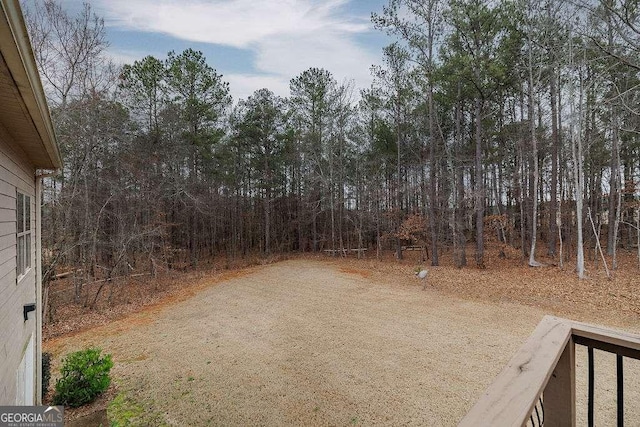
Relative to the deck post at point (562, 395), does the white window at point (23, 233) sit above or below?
above

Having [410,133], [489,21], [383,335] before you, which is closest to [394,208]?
[410,133]

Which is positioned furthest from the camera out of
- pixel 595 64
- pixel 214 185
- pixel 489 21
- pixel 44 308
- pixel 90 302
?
pixel 214 185

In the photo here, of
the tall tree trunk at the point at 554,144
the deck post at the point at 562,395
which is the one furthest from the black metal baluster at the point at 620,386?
the tall tree trunk at the point at 554,144

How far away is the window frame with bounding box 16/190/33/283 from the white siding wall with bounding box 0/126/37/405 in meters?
0.08

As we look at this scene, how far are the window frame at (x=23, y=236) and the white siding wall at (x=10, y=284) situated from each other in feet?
0.27

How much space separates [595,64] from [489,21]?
10.4ft

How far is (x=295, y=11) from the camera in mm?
7051

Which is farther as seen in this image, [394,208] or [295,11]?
[394,208]

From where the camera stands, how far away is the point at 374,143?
14.8m

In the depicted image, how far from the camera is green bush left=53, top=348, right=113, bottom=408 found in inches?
136

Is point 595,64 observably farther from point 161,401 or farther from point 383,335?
point 161,401

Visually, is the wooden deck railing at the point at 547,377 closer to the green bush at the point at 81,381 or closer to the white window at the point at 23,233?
the white window at the point at 23,233

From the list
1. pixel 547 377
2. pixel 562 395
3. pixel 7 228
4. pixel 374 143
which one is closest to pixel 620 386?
pixel 562 395

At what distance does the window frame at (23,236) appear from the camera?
2.73 m
